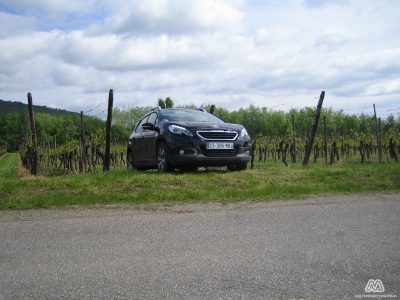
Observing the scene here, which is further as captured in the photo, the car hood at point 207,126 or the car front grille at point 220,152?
the car hood at point 207,126

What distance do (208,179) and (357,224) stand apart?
12.5 ft

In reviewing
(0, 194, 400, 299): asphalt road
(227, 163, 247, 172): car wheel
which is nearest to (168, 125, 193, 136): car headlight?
(227, 163, 247, 172): car wheel

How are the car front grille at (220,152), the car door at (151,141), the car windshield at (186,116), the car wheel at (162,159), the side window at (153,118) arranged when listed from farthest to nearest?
Answer: the side window at (153,118) < the car door at (151,141) < the car windshield at (186,116) < the car wheel at (162,159) < the car front grille at (220,152)

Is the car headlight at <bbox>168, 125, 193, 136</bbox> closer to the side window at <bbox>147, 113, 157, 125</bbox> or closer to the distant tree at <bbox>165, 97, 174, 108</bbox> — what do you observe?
the side window at <bbox>147, 113, 157, 125</bbox>

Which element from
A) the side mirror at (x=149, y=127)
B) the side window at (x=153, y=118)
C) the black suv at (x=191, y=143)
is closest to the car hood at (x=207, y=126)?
the black suv at (x=191, y=143)

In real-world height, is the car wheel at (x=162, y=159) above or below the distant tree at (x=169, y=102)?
below

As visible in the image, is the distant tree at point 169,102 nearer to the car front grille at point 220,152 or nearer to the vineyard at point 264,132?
the vineyard at point 264,132

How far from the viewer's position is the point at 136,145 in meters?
12.0

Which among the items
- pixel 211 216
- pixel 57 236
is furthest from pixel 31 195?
pixel 211 216

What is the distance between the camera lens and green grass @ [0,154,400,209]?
7.60 m

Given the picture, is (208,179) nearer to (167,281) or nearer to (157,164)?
(157,164)

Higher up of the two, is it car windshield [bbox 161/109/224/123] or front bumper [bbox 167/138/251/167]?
car windshield [bbox 161/109/224/123]

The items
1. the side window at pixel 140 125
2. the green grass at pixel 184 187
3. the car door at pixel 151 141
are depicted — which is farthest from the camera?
the side window at pixel 140 125

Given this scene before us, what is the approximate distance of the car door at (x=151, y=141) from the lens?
35.3 feet
